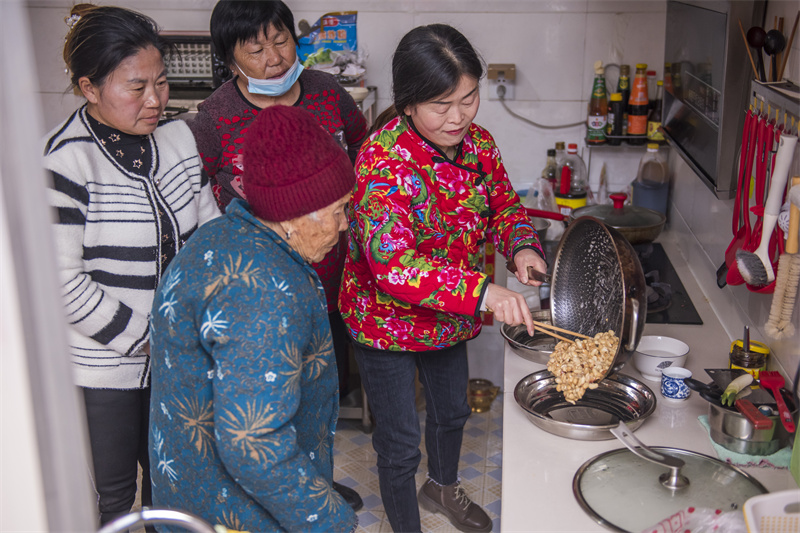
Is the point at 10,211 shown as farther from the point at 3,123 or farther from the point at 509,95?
the point at 509,95

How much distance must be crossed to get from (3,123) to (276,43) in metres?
1.33

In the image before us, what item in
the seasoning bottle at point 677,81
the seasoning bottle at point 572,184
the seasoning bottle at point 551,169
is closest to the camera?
the seasoning bottle at point 677,81

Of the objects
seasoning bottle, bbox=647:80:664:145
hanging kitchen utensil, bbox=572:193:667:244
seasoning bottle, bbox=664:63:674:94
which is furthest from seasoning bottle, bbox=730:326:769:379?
seasoning bottle, bbox=647:80:664:145

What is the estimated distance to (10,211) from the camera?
0.62 metres

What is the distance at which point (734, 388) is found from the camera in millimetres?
1396

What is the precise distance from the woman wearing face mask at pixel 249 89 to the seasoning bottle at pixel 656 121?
1276mm

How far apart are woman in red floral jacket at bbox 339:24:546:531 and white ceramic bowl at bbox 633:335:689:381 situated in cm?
33

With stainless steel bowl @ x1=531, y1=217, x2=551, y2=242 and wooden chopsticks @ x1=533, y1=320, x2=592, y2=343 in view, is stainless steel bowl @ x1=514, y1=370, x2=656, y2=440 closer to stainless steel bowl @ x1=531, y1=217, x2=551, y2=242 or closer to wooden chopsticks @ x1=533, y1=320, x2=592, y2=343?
wooden chopsticks @ x1=533, y1=320, x2=592, y2=343

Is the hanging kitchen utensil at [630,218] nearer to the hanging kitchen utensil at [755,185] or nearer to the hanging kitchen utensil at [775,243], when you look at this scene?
the hanging kitchen utensil at [755,185]

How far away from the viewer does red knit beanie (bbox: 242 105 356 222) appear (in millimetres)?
1034

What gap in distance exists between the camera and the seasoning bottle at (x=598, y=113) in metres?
2.76

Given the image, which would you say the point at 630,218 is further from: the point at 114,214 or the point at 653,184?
the point at 114,214

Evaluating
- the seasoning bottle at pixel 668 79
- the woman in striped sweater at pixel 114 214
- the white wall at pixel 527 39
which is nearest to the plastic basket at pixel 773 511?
the woman in striped sweater at pixel 114 214

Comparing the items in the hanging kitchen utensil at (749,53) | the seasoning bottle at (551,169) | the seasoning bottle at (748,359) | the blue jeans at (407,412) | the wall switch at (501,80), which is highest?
the hanging kitchen utensil at (749,53)
